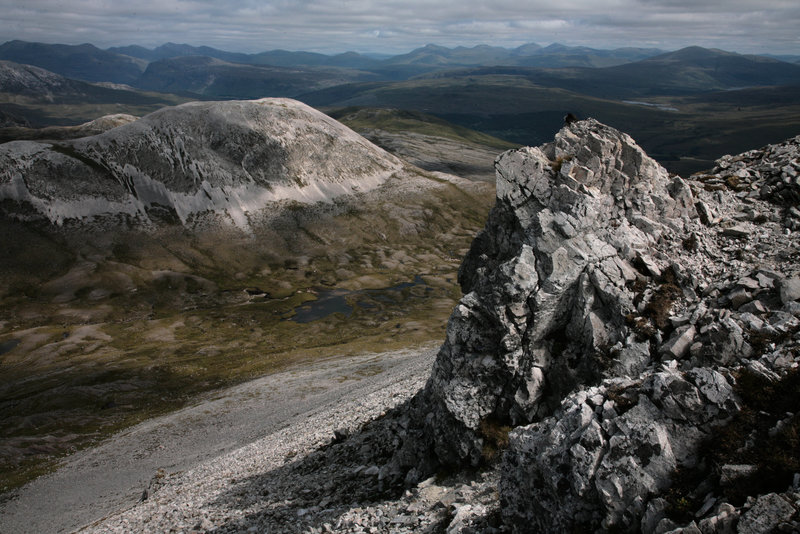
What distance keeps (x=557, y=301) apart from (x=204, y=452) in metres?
59.1

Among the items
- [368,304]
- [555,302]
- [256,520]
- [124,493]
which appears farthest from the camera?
[368,304]

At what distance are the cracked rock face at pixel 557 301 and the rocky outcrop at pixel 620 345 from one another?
0.09 meters

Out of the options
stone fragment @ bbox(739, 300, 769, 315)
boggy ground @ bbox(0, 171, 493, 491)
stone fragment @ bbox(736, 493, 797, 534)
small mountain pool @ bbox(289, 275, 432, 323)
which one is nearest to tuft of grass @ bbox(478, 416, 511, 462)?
stone fragment @ bbox(739, 300, 769, 315)

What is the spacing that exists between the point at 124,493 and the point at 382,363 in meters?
51.4

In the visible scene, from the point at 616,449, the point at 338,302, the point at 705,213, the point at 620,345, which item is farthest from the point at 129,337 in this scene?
the point at 616,449

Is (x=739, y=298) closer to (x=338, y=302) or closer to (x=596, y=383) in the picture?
(x=596, y=383)

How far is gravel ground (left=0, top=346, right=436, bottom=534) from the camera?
143ft

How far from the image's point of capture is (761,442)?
52.7 feet

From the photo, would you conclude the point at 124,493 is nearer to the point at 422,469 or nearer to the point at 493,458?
the point at 422,469

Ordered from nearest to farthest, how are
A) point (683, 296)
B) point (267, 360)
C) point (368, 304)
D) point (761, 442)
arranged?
point (761, 442) < point (683, 296) < point (267, 360) < point (368, 304)

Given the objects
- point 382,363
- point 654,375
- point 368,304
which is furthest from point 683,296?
point 368,304

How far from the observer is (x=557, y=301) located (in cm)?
2783

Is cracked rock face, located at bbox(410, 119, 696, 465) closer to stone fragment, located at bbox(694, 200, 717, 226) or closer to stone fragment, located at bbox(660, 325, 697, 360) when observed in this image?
stone fragment, located at bbox(694, 200, 717, 226)

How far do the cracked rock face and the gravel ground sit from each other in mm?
18061
